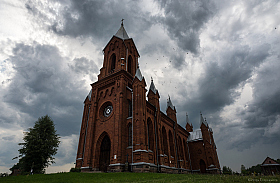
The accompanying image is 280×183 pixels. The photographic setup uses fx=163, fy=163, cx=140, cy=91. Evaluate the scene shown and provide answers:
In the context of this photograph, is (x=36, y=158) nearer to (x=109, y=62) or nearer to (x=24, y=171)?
(x=24, y=171)

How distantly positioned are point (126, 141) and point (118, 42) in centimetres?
2045

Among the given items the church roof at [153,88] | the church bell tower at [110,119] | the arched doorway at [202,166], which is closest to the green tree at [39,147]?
the church bell tower at [110,119]

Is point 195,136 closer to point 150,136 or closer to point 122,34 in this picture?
point 150,136

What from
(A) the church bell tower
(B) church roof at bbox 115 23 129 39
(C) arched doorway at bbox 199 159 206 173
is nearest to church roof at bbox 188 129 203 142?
(C) arched doorway at bbox 199 159 206 173

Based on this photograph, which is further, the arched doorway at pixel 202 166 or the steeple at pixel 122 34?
the arched doorway at pixel 202 166

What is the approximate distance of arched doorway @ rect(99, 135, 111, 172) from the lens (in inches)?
960

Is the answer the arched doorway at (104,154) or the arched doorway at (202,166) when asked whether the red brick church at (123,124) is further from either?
the arched doorway at (202,166)

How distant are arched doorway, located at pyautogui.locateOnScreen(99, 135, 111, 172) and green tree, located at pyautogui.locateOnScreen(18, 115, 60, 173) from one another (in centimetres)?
893

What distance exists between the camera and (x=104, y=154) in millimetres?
25297

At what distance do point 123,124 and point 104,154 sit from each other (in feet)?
18.7

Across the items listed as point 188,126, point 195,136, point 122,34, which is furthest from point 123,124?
point 188,126

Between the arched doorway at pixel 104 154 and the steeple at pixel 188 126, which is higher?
the steeple at pixel 188 126

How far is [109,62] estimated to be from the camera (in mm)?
33375

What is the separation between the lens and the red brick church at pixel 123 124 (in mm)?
22609
